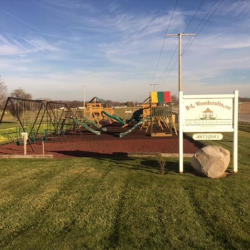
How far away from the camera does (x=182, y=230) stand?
142 inches

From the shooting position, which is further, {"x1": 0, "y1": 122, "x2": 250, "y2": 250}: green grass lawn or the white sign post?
the white sign post

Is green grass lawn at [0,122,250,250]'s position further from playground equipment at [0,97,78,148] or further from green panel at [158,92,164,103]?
green panel at [158,92,164,103]

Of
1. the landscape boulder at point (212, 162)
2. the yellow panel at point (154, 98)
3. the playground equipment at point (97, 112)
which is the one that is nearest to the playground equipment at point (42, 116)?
the playground equipment at point (97, 112)

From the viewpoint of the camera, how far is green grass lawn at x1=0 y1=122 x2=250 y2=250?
11.1ft

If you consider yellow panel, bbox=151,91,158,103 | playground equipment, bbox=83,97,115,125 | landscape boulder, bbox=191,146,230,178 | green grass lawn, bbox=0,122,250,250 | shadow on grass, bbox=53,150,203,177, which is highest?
yellow panel, bbox=151,91,158,103

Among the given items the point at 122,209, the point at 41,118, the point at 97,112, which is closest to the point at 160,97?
the point at 97,112

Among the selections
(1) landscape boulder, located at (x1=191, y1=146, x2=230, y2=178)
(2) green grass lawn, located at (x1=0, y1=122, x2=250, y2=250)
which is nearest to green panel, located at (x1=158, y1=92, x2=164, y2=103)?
(2) green grass lawn, located at (x1=0, y1=122, x2=250, y2=250)

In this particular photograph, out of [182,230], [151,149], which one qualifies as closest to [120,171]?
[182,230]

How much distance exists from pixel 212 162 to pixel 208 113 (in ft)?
4.59

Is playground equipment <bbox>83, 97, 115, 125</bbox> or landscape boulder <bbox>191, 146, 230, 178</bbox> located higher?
playground equipment <bbox>83, 97, 115, 125</bbox>

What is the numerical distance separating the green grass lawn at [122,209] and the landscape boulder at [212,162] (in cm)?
23

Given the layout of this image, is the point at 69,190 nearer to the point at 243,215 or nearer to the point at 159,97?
the point at 243,215

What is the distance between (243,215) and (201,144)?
7896 millimetres

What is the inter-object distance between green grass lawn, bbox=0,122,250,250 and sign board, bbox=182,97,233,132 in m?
1.27
